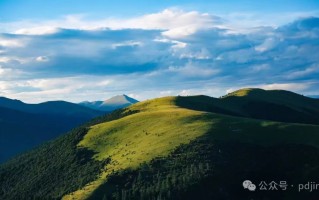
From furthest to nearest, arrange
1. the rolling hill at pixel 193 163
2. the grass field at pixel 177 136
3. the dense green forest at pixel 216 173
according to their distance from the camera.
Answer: the grass field at pixel 177 136, the rolling hill at pixel 193 163, the dense green forest at pixel 216 173

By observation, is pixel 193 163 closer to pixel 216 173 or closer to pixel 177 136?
pixel 216 173

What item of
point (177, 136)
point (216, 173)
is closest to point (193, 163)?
point (216, 173)

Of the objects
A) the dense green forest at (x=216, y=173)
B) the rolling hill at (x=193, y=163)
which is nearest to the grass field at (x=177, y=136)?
the rolling hill at (x=193, y=163)

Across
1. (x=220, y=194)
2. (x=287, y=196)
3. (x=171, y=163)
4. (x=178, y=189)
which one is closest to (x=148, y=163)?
(x=171, y=163)

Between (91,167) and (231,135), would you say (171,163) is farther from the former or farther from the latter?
(91,167)

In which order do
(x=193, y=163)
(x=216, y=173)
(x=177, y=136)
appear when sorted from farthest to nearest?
(x=177, y=136), (x=193, y=163), (x=216, y=173)

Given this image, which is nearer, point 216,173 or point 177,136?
point 216,173

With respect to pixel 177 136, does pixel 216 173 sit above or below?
below

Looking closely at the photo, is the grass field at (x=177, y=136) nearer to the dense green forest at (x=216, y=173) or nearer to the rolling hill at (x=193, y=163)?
the rolling hill at (x=193, y=163)

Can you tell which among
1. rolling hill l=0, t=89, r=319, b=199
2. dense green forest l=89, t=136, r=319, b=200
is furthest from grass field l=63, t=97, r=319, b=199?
dense green forest l=89, t=136, r=319, b=200

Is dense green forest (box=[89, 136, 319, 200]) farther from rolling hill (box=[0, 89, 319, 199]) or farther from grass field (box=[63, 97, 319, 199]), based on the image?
grass field (box=[63, 97, 319, 199])

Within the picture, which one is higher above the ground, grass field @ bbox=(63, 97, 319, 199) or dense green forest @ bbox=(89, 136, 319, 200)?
grass field @ bbox=(63, 97, 319, 199)

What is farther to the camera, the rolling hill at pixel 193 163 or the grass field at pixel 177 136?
the grass field at pixel 177 136

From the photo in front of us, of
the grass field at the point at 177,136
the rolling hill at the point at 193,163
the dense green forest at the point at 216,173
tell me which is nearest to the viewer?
the dense green forest at the point at 216,173
